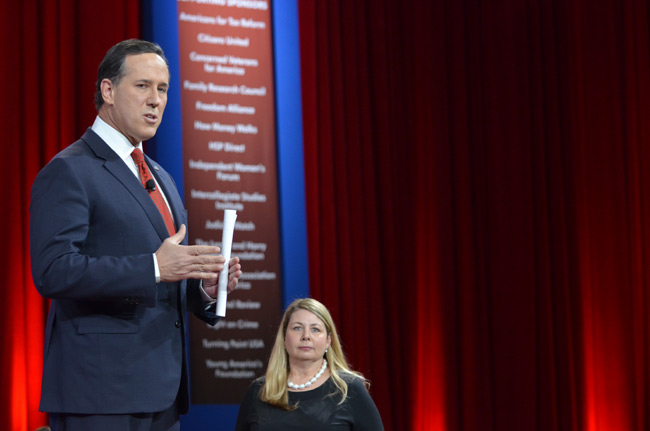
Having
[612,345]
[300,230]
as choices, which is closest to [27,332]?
[300,230]

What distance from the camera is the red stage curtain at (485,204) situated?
16.1 feet

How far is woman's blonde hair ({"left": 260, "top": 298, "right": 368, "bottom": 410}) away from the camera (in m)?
3.25

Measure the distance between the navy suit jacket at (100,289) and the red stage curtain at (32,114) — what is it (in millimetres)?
2086

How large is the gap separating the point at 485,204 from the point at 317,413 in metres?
2.45

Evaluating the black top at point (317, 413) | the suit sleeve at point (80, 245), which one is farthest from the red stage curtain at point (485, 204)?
the suit sleeve at point (80, 245)

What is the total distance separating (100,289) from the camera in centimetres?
182

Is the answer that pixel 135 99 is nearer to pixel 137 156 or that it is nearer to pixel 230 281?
pixel 137 156

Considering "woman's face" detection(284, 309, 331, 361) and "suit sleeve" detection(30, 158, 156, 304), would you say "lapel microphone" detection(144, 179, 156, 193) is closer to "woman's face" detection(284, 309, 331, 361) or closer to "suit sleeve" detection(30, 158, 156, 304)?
→ "suit sleeve" detection(30, 158, 156, 304)

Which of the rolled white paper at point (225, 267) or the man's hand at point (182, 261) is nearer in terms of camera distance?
the man's hand at point (182, 261)

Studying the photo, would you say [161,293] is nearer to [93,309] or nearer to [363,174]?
[93,309]

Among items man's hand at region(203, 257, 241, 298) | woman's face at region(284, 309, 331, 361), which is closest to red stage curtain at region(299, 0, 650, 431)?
woman's face at region(284, 309, 331, 361)

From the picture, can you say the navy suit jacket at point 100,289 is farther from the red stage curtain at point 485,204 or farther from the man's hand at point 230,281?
the red stage curtain at point 485,204

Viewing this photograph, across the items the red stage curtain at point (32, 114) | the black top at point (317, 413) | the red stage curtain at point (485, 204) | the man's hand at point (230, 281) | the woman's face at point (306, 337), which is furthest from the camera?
the red stage curtain at point (485, 204)

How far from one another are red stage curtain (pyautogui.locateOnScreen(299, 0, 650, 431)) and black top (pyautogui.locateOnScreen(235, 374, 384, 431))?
1.47m
